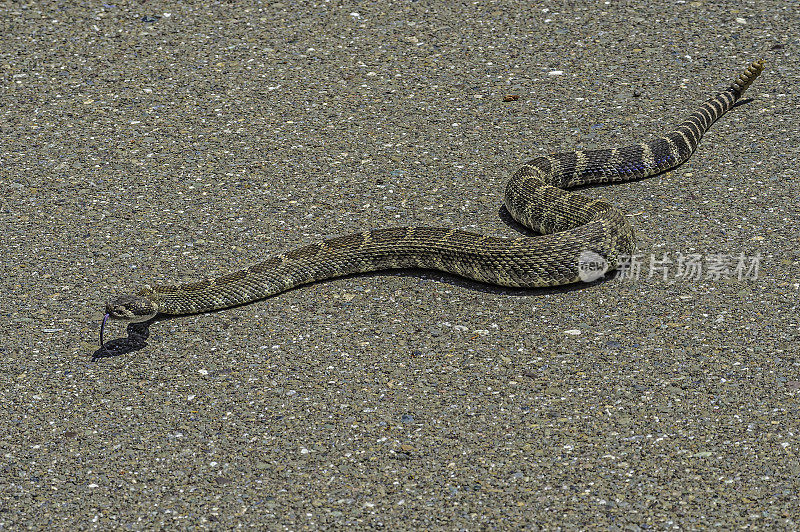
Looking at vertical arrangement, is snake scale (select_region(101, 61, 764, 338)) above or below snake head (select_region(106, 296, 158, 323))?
above

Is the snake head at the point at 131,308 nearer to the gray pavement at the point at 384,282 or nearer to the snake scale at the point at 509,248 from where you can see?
the snake scale at the point at 509,248

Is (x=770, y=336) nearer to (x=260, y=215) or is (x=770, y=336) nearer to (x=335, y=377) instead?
(x=335, y=377)

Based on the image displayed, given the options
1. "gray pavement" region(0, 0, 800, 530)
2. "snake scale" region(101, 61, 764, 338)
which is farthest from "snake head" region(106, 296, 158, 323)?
"gray pavement" region(0, 0, 800, 530)

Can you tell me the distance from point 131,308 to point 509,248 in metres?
3.59

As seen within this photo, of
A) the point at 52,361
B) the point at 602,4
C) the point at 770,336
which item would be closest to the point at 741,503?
the point at 770,336

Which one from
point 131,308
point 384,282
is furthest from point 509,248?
point 131,308

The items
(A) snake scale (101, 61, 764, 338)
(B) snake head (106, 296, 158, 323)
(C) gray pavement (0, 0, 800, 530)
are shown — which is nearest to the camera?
(C) gray pavement (0, 0, 800, 530)

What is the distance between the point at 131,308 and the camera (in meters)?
8.60

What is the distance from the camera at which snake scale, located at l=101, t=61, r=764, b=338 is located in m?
9.00

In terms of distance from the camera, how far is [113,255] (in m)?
9.93

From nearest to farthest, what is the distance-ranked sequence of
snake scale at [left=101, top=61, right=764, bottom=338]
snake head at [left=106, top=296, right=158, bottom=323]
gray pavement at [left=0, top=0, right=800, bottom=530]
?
gray pavement at [left=0, top=0, right=800, bottom=530] < snake head at [left=106, top=296, right=158, bottom=323] < snake scale at [left=101, top=61, right=764, bottom=338]

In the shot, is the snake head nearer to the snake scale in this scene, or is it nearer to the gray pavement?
the snake scale

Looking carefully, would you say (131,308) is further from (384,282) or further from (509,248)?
(509,248)

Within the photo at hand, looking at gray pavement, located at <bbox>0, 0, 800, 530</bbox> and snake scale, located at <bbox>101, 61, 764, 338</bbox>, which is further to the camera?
snake scale, located at <bbox>101, 61, 764, 338</bbox>
